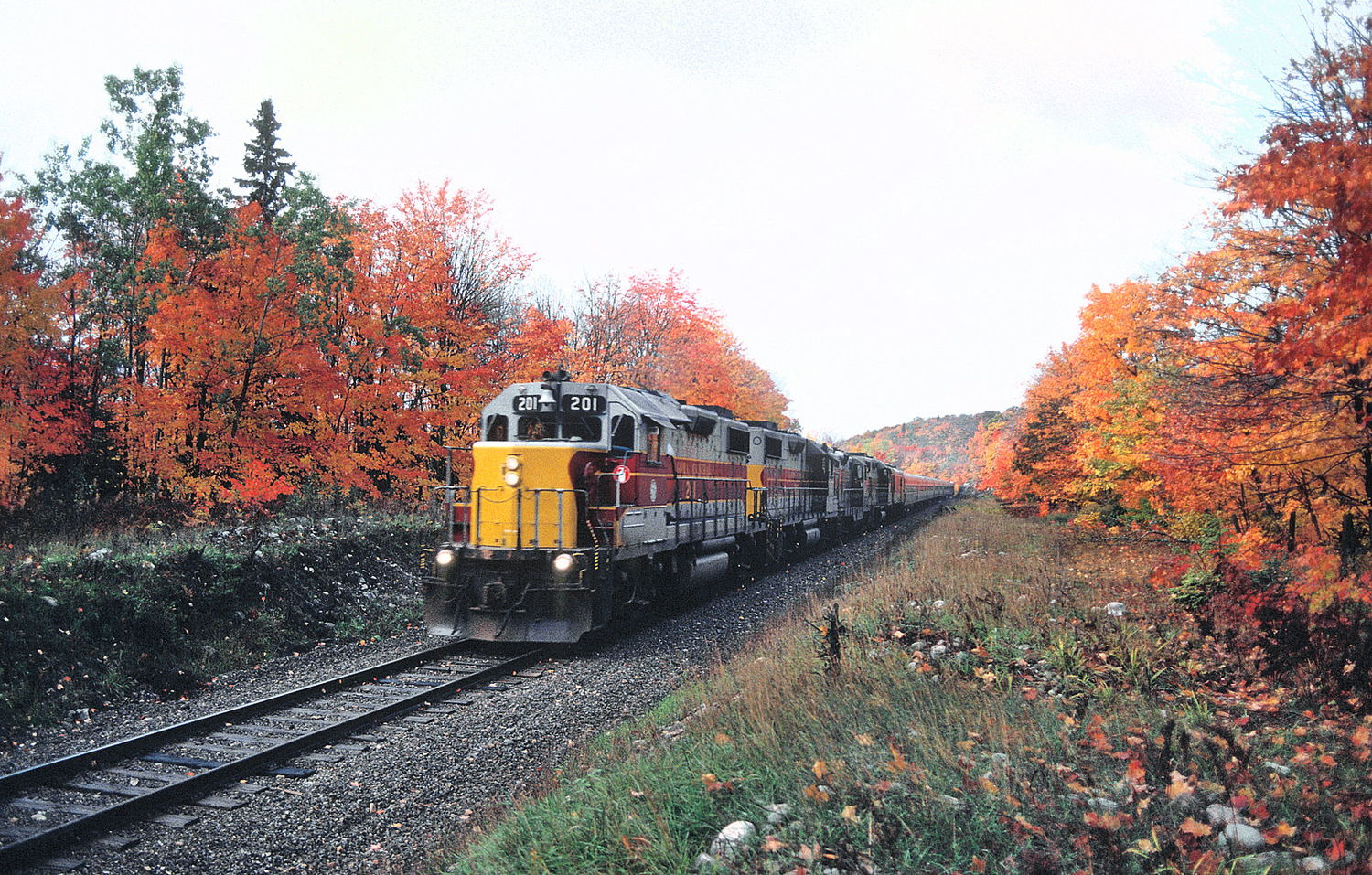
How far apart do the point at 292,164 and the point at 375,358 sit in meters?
11.0

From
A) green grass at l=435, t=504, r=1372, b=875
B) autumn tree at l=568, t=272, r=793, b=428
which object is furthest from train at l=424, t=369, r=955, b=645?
autumn tree at l=568, t=272, r=793, b=428

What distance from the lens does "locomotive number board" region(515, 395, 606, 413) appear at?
11.0m

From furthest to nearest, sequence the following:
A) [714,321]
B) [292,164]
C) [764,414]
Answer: [764,414], [714,321], [292,164]

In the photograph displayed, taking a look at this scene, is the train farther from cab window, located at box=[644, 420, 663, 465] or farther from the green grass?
the green grass

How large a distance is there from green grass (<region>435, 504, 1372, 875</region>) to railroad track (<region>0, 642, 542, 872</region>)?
2.36 metres

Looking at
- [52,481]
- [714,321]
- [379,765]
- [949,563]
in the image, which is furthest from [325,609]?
[714,321]

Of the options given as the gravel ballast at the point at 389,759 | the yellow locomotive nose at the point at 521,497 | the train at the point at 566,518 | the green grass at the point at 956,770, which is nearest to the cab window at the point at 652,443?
the train at the point at 566,518

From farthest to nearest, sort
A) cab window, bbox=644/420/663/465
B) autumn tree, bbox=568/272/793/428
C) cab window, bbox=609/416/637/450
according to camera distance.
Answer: autumn tree, bbox=568/272/793/428 → cab window, bbox=644/420/663/465 → cab window, bbox=609/416/637/450

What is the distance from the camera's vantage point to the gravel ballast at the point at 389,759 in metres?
4.91

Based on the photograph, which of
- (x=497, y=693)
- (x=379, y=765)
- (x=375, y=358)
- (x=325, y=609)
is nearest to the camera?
(x=379, y=765)

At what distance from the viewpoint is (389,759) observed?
6395mm

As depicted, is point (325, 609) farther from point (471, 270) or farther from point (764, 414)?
point (764, 414)

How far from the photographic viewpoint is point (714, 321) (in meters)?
44.0

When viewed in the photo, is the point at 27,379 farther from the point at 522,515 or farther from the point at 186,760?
the point at 186,760
